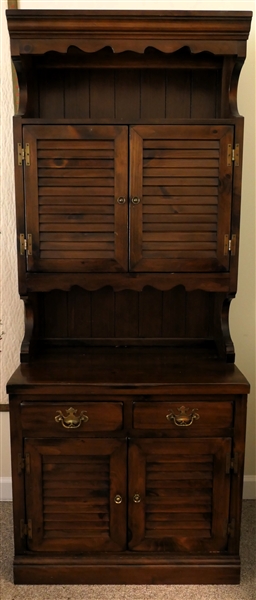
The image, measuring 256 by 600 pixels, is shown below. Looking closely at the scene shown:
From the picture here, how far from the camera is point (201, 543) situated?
1.80 meters

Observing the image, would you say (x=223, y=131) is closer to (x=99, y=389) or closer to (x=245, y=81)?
(x=245, y=81)

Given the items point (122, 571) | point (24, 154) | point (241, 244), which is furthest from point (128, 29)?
point (122, 571)

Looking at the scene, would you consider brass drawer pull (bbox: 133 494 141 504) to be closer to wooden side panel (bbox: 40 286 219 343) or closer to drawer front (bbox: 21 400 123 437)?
drawer front (bbox: 21 400 123 437)

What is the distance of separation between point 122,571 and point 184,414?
24.5 inches

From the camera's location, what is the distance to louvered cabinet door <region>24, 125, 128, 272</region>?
175cm

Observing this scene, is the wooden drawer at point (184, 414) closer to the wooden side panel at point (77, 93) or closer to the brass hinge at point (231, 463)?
the brass hinge at point (231, 463)

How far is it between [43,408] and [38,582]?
655mm

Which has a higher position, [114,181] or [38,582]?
[114,181]

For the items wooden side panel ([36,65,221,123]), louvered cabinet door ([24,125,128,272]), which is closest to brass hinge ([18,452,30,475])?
louvered cabinet door ([24,125,128,272])

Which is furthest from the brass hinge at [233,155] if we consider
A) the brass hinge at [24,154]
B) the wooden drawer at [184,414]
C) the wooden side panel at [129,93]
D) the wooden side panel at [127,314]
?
the wooden drawer at [184,414]

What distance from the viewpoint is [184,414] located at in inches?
67.7

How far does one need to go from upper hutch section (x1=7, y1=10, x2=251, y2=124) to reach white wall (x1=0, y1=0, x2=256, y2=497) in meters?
0.19

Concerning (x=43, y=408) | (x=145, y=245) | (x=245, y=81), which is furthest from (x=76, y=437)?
(x=245, y=81)

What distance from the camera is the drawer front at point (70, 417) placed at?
1.72 m
